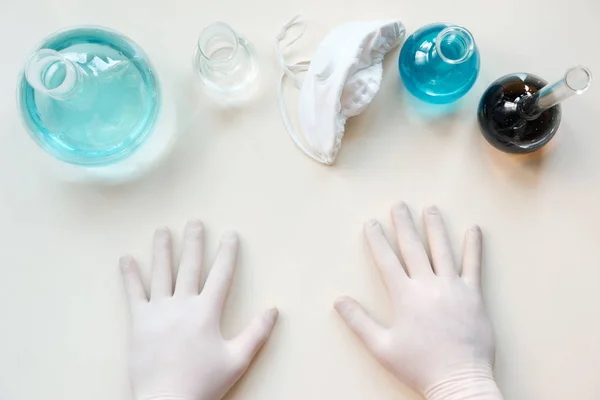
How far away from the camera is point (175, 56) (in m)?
0.73

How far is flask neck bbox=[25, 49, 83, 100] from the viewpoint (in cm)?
60

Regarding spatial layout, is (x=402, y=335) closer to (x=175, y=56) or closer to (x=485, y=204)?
(x=485, y=204)

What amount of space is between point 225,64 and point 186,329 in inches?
12.3

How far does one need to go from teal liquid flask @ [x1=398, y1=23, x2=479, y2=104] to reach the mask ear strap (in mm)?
127

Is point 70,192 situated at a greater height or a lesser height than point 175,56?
lesser

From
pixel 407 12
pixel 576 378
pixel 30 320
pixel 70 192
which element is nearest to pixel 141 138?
pixel 70 192

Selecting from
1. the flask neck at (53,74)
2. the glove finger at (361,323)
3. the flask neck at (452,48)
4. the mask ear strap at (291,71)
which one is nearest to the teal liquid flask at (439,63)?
the flask neck at (452,48)

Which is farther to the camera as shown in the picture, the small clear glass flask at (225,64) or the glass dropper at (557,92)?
the small clear glass flask at (225,64)

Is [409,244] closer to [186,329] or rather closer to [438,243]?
[438,243]

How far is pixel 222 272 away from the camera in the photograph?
0.68 metres

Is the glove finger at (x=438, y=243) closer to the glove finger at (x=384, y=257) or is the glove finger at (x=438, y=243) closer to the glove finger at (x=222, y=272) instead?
the glove finger at (x=384, y=257)

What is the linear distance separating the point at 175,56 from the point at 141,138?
0.41 feet

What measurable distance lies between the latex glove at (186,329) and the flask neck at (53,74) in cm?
19

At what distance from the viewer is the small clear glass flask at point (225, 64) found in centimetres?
68
